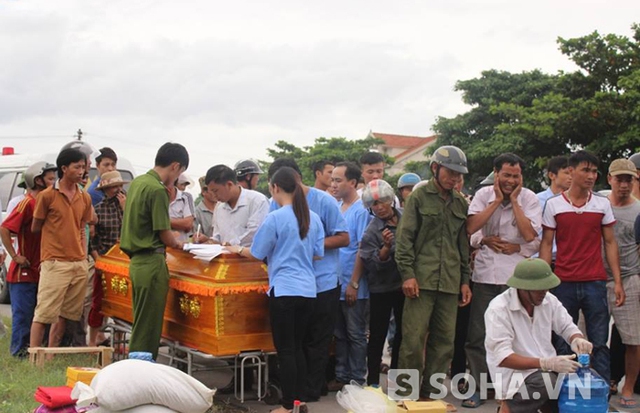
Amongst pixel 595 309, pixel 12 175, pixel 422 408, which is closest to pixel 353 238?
pixel 595 309

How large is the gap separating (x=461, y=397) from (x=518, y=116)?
81.7 feet

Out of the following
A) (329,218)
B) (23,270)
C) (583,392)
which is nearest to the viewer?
(583,392)

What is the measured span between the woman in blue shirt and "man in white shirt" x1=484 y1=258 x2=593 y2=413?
5.08ft

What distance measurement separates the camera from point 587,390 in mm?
4719

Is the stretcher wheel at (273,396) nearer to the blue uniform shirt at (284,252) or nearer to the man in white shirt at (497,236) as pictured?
the blue uniform shirt at (284,252)

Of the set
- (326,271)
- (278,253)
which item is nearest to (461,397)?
(326,271)

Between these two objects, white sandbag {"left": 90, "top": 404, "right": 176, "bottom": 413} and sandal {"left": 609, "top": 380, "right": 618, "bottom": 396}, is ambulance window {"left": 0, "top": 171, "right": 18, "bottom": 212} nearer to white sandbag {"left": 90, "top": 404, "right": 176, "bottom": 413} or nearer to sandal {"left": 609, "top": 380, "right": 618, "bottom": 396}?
white sandbag {"left": 90, "top": 404, "right": 176, "bottom": 413}

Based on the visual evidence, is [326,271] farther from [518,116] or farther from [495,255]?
[518,116]

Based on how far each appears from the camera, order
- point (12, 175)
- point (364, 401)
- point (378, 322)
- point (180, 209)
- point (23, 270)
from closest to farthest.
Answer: point (364, 401)
point (378, 322)
point (23, 270)
point (180, 209)
point (12, 175)

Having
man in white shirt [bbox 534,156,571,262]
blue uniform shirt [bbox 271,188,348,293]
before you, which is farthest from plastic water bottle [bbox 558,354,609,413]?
man in white shirt [bbox 534,156,571,262]

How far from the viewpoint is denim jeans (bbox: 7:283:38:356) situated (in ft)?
26.6

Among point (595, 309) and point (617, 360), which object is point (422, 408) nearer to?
point (595, 309)

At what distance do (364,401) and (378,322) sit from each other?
1183 mm

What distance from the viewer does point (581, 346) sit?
193 inches
